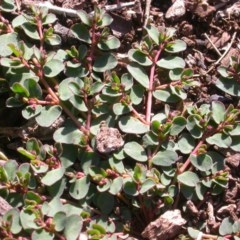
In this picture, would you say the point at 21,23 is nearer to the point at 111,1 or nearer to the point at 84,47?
the point at 84,47

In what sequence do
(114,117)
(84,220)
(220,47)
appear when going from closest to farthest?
(84,220) < (114,117) < (220,47)

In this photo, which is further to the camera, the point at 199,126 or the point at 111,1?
the point at 111,1

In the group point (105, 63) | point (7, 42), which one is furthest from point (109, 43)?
point (7, 42)

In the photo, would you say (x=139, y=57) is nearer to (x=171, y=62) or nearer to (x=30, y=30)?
(x=171, y=62)

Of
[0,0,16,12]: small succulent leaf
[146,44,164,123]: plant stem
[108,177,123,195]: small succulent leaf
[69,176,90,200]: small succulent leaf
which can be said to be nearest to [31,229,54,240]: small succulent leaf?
[69,176,90,200]: small succulent leaf

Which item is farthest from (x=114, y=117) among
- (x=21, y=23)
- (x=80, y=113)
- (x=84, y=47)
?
(x=21, y=23)

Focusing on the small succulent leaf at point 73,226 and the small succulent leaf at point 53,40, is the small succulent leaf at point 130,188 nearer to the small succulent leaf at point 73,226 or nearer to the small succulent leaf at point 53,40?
the small succulent leaf at point 73,226

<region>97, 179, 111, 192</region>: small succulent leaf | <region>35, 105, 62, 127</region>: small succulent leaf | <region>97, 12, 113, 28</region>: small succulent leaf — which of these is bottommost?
<region>97, 179, 111, 192</region>: small succulent leaf

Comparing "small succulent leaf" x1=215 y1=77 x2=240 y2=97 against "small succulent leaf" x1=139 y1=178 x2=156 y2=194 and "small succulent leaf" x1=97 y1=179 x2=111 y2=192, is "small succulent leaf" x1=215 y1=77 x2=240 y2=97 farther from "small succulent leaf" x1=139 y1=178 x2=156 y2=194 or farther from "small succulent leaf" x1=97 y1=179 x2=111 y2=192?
"small succulent leaf" x1=97 y1=179 x2=111 y2=192
